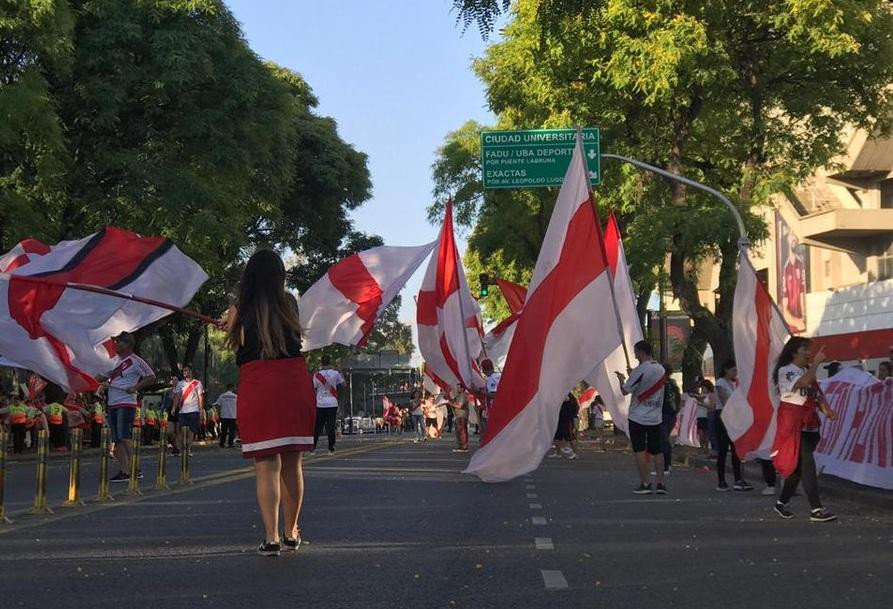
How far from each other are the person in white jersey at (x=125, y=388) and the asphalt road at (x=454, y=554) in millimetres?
1284

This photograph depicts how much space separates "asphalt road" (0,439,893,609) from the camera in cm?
829

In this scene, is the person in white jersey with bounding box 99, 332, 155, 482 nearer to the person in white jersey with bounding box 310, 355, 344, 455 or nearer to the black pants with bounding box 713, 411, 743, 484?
the black pants with bounding box 713, 411, 743, 484

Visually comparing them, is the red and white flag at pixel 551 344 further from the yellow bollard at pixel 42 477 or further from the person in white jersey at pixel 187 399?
the person in white jersey at pixel 187 399

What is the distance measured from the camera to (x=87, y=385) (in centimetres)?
1769

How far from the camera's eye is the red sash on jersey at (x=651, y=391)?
688 inches

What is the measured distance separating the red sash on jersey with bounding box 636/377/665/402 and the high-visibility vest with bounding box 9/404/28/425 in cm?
1855

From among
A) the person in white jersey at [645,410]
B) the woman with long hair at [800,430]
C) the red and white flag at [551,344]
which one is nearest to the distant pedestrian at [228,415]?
the person in white jersey at [645,410]

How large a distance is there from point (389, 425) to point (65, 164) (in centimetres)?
5437

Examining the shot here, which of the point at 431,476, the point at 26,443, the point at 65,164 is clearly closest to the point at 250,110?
the point at 65,164

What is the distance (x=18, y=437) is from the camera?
33.3 m

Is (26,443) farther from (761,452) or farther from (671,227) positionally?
(761,452)

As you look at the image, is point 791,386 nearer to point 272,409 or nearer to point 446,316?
point 272,409

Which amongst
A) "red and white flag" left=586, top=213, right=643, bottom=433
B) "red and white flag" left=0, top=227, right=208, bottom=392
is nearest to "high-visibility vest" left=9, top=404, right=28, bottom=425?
"red and white flag" left=0, top=227, right=208, bottom=392

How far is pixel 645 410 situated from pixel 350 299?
11.9ft
